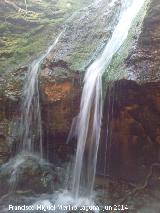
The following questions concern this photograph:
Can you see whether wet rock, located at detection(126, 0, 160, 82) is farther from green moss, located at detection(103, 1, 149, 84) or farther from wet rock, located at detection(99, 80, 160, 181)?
wet rock, located at detection(99, 80, 160, 181)

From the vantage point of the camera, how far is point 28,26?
11.1 meters

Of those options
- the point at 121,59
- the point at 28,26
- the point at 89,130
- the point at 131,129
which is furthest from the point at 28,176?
the point at 28,26

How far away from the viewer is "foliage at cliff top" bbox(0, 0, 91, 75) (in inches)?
384

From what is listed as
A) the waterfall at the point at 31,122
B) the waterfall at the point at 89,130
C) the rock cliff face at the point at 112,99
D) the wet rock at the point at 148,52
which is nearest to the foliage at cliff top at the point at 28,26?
the rock cliff face at the point at 112,99

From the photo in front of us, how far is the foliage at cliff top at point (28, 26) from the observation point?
32.0ft

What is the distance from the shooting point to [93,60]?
805cm

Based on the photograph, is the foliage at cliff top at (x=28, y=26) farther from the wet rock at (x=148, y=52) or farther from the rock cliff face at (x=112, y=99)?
the wet rock at (x=148, y=52)

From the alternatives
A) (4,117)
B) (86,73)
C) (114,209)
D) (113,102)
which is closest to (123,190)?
(114,209)

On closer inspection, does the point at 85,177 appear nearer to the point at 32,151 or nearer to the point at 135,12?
the point at 32,151

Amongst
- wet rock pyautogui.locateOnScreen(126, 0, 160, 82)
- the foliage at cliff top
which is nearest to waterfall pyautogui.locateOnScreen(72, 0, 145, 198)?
wet rock pyautogui.locateOnScreen(126, 0, 160, 82)

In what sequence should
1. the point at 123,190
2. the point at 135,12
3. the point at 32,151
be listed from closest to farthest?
the point at 123,190 < the point at 32,151 < the point at 135,12

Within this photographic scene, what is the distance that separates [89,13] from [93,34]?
5.36ft

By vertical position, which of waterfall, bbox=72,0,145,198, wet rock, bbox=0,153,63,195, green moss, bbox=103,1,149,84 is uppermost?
green moss, bbox=103,1,149,84

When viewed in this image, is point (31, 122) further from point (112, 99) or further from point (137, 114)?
point (137, 114)
